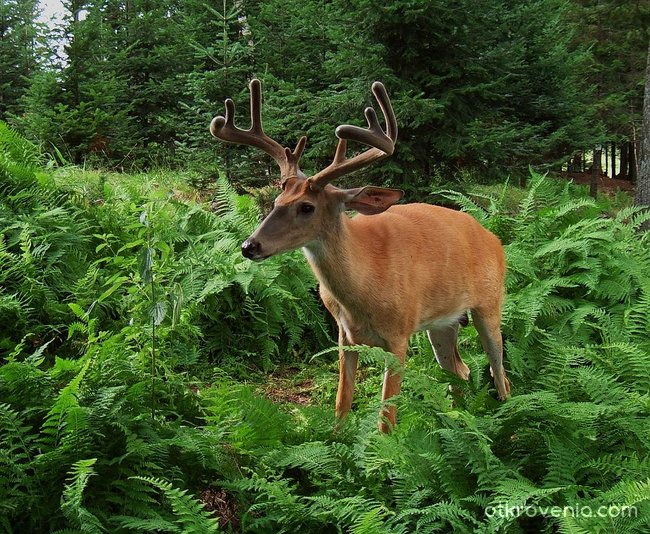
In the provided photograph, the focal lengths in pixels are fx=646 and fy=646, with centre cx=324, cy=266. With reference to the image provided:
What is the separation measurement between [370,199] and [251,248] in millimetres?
871

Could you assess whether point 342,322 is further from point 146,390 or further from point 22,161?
point 22,161

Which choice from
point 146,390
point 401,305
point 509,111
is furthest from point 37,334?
point 509,111

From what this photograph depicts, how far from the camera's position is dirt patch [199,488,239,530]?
3463 millimetres

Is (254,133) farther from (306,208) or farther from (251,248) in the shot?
(251,248)

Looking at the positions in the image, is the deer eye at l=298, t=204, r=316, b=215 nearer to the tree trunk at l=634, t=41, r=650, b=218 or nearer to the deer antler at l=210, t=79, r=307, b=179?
the deer antler at l=210, t=79, r=307, b=179

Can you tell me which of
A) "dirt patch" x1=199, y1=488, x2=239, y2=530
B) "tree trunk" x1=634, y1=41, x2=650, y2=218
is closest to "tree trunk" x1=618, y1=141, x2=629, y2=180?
"tree trunk" x1=634, y1=41, x2=650, y2=218

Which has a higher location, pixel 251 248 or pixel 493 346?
pixel 251 248

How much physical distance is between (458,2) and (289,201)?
18.1ft

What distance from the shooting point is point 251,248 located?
391cm

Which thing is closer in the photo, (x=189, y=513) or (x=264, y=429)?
(x=189, y=513)

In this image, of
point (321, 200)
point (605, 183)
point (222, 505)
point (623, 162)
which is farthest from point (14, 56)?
point (623, 162)

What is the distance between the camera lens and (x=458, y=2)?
8320 millimetres

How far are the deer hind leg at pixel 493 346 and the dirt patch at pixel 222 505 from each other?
236 cm

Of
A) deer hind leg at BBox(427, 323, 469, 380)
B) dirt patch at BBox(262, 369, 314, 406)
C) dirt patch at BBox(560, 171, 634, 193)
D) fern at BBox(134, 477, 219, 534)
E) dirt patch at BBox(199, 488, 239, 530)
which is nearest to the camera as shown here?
fern at BBox(134, 477, 219, 534)
